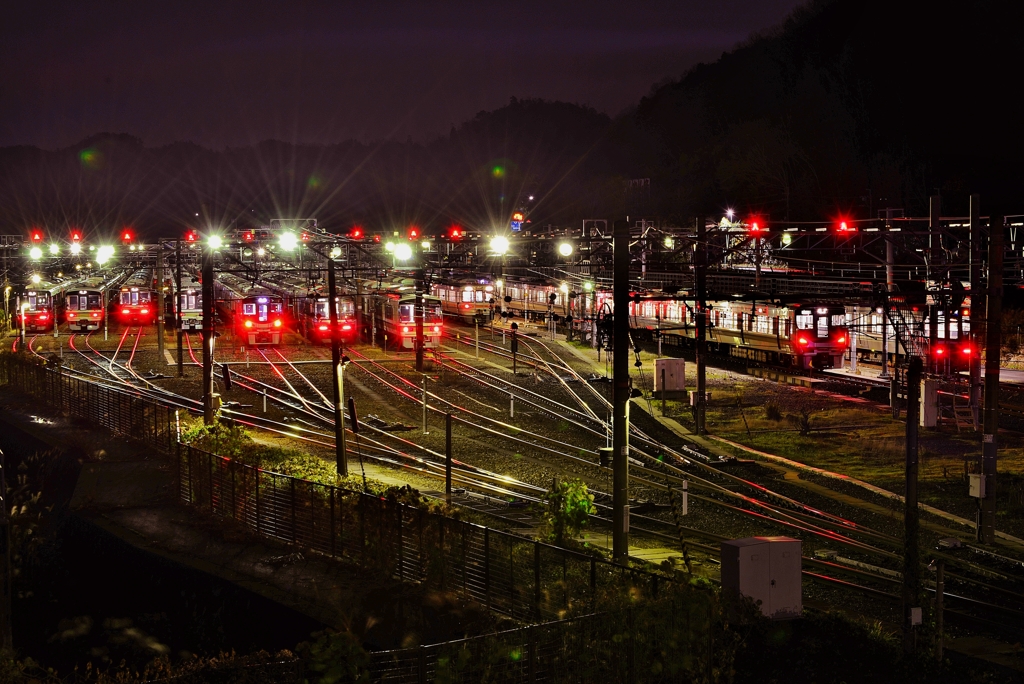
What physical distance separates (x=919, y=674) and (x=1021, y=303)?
38808 millimetres

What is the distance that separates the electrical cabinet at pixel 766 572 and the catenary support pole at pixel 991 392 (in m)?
6.82

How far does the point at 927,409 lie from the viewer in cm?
2794

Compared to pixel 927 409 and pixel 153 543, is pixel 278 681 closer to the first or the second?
pixel 153 543

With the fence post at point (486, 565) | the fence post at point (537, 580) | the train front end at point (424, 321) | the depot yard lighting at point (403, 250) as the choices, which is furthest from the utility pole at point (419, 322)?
the fence post at point (537, 580)

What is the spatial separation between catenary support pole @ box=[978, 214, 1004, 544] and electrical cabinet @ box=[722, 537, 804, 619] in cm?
682

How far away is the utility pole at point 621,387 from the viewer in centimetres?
1355

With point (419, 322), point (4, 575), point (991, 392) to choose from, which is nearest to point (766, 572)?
point (4, 575)

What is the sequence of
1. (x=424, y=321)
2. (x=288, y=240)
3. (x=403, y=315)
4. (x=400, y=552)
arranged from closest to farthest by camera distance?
(x=400, y=552)
(x=288, y=240)
(x=424, y=321)
(x=403, y=315)

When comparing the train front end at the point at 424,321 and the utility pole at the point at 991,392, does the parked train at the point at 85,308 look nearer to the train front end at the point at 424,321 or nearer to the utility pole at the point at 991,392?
the train front end at the point at 424,321

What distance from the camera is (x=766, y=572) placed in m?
11.8

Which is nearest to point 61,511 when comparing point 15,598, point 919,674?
point 15,598

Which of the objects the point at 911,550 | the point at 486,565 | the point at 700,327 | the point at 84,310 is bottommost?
the point at 486,565

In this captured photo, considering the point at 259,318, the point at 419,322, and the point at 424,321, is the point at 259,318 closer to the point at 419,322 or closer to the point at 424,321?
the point at 424,321

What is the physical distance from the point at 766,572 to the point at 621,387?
10.6 ft
